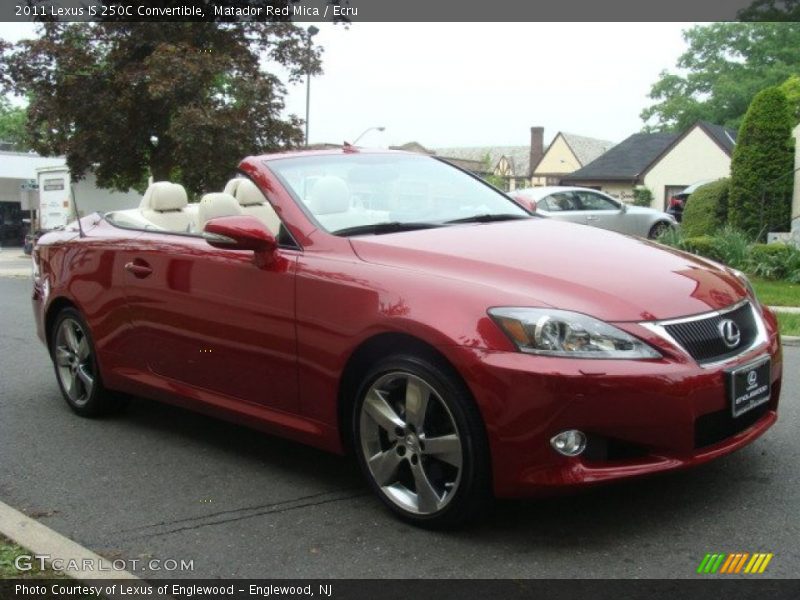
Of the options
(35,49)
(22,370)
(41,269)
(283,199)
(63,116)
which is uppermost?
(35,49)

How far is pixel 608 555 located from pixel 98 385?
351cm

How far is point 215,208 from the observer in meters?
5.15

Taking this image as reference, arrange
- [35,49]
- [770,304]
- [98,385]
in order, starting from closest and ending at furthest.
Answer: [98,385] < [770,304] < [35,49]

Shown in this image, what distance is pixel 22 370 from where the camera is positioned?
307 inches

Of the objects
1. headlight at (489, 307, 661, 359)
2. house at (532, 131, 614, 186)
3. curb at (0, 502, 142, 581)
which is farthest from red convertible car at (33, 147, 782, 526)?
house at (532, 131, 614, 186)

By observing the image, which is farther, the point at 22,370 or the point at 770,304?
the point at 770,304

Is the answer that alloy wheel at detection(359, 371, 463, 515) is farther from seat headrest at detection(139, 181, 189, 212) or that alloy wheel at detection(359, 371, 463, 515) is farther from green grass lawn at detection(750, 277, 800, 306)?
green grass lawn at detection(750, 277, 800, 306)

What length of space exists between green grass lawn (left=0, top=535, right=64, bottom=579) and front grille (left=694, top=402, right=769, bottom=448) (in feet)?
7.83

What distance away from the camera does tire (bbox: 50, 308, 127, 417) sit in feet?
19.1

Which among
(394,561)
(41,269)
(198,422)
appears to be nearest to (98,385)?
(198,422)

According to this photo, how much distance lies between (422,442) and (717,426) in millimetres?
1144

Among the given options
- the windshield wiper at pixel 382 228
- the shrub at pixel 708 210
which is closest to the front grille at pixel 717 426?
the windshield wiper at pixel 382 228

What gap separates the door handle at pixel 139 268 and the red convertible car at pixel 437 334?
14mm

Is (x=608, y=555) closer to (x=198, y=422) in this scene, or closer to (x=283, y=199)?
(x=283, y=199)
